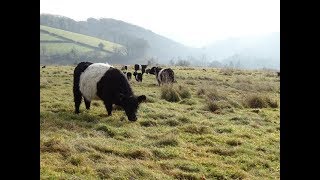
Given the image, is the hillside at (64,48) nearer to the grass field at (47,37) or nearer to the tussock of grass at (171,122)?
the grass field at (47,37)

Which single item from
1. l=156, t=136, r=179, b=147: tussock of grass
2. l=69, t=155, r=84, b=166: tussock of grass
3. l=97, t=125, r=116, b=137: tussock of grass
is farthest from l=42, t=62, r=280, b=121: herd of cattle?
l=69, t=155, r=84, b=166: tussock of grass

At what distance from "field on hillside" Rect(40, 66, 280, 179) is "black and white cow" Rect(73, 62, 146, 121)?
0.41 m

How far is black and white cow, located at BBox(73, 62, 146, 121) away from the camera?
11.9m

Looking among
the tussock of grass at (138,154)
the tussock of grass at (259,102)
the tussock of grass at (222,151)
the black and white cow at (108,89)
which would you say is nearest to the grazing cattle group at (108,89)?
the black and white cow at (108,89)

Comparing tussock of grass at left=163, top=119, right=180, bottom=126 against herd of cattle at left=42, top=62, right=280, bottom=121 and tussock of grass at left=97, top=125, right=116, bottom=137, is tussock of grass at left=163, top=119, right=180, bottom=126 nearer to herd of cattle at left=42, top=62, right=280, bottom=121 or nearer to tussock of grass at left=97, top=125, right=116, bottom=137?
herd of cattle at left=42, top=62, right=280, bottom=121

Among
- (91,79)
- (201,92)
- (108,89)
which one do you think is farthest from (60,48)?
(108,89)

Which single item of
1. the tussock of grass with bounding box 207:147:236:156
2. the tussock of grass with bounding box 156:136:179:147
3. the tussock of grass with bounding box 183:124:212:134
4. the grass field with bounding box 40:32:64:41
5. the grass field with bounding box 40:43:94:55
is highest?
the grass field with bounding box 40:32:64:41

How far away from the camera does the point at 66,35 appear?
499 feet

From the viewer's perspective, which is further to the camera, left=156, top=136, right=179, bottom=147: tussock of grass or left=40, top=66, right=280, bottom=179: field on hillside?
left=156, top=136, right=179, bottom=147: tussock of grass

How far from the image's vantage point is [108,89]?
40.1 feet

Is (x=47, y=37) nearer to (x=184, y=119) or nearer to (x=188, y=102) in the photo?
(x=188, y=102)

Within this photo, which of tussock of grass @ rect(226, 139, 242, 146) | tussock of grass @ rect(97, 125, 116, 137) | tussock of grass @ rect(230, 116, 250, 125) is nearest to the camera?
tussock of grass @ rect(226, 139, 242, 146)
